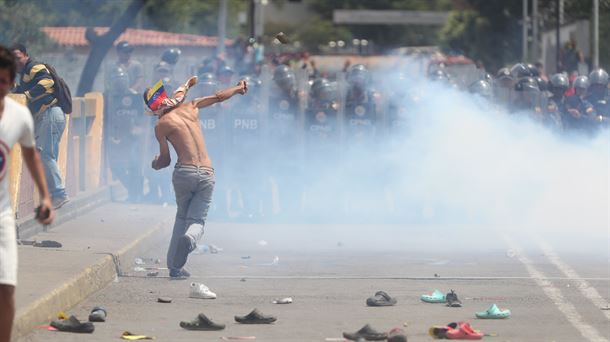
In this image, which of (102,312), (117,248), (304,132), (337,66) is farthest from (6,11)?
(102,312)

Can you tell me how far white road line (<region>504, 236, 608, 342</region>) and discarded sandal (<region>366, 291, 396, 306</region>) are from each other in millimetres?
1208

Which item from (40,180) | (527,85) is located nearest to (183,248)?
(40,180)

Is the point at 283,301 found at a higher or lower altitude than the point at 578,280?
higher

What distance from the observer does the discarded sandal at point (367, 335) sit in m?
8.94

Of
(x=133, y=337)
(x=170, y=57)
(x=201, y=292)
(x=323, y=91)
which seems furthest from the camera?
(x=170, y=57)

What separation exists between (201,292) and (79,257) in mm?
1646

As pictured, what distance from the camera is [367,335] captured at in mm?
8953

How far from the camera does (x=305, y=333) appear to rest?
938 centimetres

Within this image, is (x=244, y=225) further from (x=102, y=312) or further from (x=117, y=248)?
(x=102, y=312)

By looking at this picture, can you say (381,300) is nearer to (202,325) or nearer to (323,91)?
(202,325)

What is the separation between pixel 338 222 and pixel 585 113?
361 centimetres

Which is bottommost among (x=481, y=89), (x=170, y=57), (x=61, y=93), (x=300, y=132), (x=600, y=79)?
(x=300, y=132)

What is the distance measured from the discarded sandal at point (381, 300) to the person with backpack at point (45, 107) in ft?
17.0

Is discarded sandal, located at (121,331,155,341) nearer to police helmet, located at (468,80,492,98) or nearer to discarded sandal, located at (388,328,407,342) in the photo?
discarded sandal, located at (388,328,407,342)
